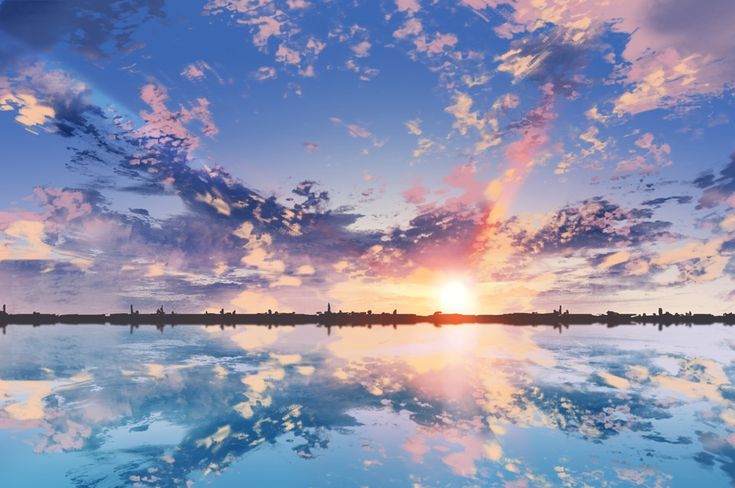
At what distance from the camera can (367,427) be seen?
101 feet

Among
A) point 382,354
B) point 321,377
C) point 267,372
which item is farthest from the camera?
point 382,354

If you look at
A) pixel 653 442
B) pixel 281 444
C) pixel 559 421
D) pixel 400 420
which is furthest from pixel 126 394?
pixel 653 442

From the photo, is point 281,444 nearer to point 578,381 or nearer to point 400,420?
point 400,420

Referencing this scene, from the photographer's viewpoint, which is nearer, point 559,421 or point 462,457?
point 462,457

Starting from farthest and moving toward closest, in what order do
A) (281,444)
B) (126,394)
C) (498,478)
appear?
1. (126,394)
2. (281,444)
3. (498,478)

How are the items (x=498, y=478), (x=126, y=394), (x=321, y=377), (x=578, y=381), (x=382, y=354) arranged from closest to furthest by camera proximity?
1. (x=498, y=478)
2. (x=126, y=394)
3. (x=578, y=381)
4. (x=321, y=377)
5. (x=382, y=354)

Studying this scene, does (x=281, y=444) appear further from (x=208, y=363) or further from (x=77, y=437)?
(x=208, y=363)

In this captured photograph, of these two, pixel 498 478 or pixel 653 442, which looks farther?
pixel 653 442

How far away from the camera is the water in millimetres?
23219

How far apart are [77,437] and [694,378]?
54.1 meters

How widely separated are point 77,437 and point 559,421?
28.9m

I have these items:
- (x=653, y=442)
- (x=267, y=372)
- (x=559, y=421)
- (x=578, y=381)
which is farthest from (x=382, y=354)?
(x=653, y=442)

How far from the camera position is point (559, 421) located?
1257 inches

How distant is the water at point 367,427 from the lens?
23219mm
